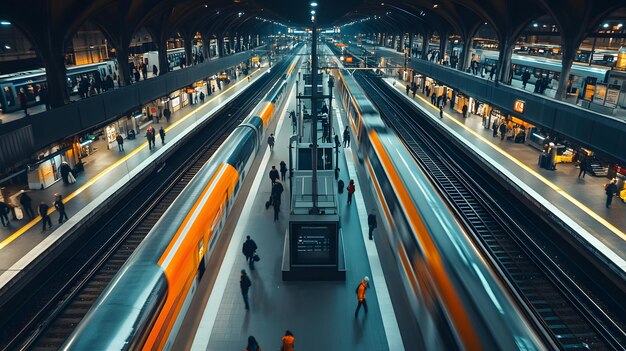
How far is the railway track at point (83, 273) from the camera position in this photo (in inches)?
400

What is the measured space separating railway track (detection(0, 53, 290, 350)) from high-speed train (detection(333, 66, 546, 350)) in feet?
29.4

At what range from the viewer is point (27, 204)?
15.8 meters

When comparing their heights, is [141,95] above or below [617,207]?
above

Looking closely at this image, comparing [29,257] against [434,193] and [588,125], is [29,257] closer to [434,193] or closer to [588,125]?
[434,193]

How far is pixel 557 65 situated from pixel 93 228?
108ft

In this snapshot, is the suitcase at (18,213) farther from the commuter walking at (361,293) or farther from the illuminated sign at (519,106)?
the illuminated sign at (519,106)

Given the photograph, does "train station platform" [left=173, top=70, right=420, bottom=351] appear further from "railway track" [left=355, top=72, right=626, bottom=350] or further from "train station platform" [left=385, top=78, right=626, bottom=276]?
"train station platform" [left=385, top=78, right=626, bottom=276]

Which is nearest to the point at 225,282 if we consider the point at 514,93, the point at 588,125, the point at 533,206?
the point at 533,206

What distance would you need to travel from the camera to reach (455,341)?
705 cm

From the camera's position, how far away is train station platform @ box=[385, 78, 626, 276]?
46.1ft

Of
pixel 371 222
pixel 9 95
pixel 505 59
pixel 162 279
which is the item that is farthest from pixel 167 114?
pixel 162 279

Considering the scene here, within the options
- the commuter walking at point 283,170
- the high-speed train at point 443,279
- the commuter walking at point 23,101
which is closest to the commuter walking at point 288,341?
the high-speed train at point 443,279

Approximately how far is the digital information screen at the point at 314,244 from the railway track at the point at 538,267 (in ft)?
16.3

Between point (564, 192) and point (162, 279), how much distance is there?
1809 centimetres
